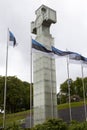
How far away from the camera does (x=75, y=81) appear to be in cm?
7556

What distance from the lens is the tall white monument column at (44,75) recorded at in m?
34.6

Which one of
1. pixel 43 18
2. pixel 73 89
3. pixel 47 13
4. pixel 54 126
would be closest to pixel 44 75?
pixel 43 18

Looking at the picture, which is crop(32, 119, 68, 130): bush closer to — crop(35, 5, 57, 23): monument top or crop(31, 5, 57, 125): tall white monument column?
crop(31, 5, 57, 125): tall white monument column

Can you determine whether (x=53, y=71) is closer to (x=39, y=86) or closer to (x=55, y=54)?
(x=39, y=86)

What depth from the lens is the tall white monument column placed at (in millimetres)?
34594

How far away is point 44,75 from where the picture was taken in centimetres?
3556

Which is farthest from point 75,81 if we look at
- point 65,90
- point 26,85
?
point 26,85

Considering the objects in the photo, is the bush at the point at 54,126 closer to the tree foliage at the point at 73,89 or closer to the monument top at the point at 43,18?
the monument top at the point at 43,18

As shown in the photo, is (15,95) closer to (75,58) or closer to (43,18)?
(43,18)

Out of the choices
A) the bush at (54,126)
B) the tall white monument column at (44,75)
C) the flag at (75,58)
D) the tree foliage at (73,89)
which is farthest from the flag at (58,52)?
the tree foliage at (73,89)

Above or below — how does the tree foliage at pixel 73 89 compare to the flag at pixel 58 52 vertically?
below

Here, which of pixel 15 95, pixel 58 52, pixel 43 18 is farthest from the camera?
pixel 15 95

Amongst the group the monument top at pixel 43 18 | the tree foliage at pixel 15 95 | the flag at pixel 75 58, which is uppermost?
the monument top at pixel 43 18

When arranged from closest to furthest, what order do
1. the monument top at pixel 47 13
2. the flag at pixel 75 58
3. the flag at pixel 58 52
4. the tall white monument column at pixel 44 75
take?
1. the flag at pixel 58 52
2. the flag at pixel 75 58
3. the tall white monument column at pixel 44 75
4. the monument top at pixel 47 13
